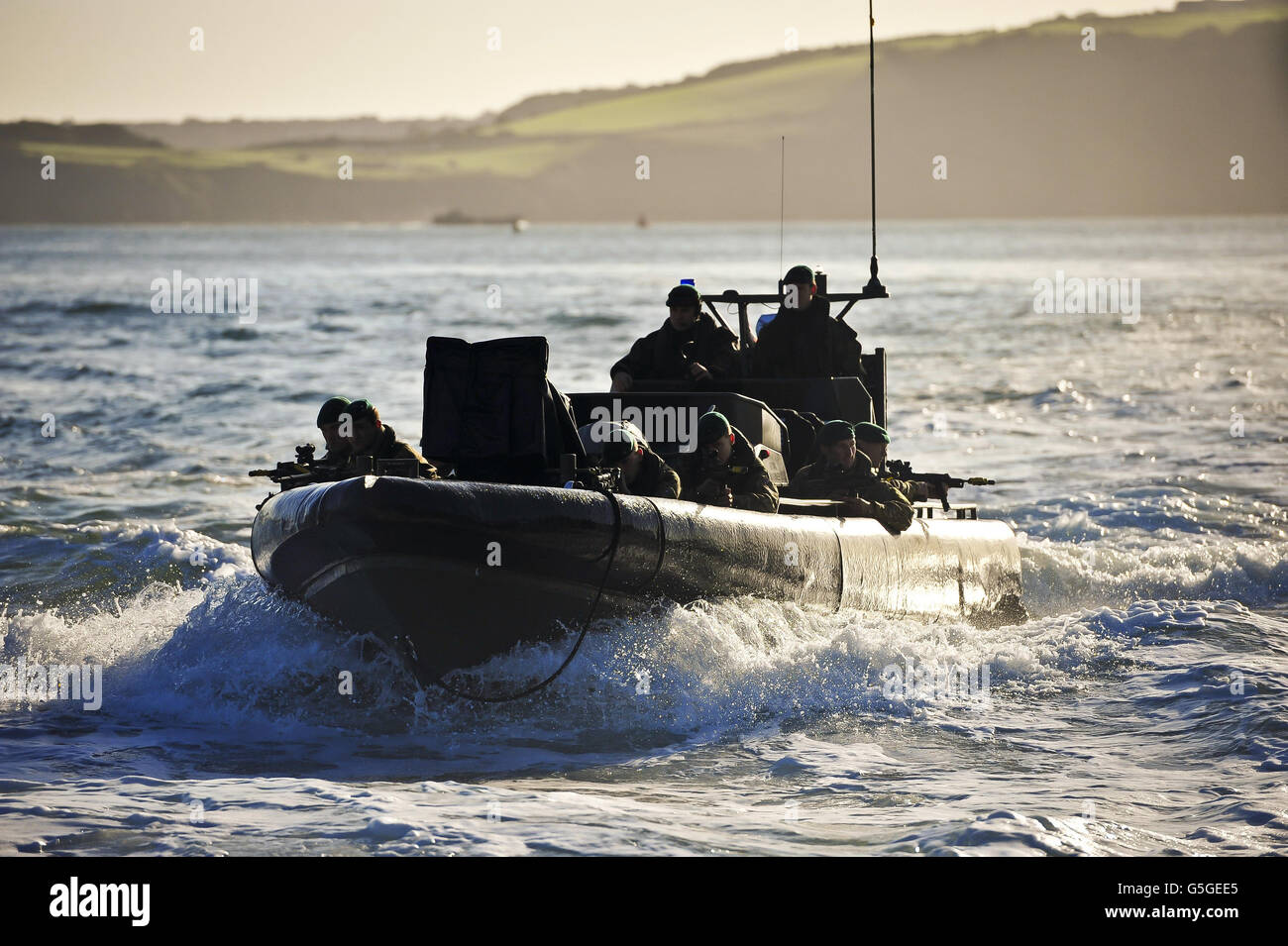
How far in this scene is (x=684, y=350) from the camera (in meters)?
11.2

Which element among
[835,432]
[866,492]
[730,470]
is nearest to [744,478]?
[730,470]

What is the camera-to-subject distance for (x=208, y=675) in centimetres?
857

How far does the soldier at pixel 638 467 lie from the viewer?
8516 millimetres

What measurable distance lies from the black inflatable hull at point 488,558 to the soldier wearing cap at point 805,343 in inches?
117

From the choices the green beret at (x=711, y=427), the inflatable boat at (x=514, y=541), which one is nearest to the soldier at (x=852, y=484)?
the inflatable boat at (x=514, y=541)

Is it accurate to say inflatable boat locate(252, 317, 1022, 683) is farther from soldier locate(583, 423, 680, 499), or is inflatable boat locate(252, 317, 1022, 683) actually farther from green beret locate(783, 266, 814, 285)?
green beret locate(783, 266, 814, 285)

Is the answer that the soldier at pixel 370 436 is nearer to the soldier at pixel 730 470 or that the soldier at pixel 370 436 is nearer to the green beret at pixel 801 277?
the soldier at pixel 730 470

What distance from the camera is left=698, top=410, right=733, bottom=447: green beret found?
893 cm

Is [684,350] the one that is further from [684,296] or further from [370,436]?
[370,436]

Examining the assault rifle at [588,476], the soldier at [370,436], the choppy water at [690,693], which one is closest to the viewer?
the choppy water at [690,693]

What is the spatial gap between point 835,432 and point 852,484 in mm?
334

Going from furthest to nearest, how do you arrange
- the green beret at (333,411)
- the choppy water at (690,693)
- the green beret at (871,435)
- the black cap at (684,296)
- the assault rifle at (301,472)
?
the black cap at (684,296)
the green beret at (871,435)
the green beret at (333,411)
the assault rifle at (301,472)
the choppy water at (690,693)

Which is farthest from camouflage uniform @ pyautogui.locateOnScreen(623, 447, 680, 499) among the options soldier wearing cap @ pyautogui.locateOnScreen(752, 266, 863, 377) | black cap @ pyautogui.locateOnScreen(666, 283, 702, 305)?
soldier wearing cap @ pyautogui.locateOnScreen(752, 266, 863, 377)
